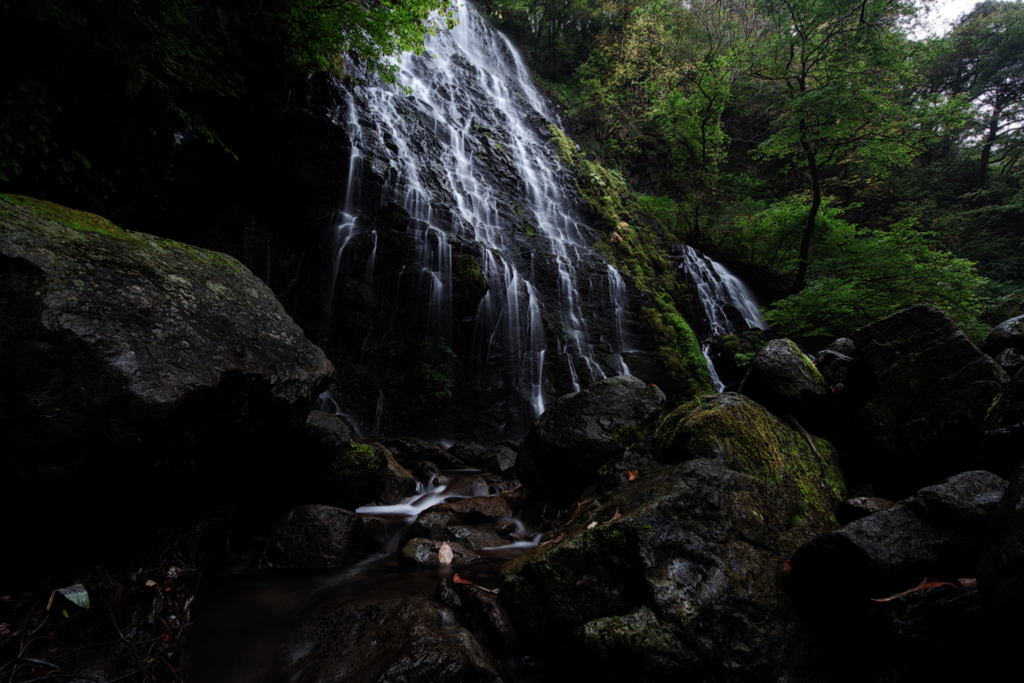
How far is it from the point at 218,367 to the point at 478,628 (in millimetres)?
2631

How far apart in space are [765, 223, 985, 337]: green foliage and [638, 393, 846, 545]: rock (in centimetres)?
977

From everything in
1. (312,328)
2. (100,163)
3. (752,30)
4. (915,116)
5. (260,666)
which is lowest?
(260,666)

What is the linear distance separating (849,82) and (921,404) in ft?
38.4

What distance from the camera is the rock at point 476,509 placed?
16.0 ft

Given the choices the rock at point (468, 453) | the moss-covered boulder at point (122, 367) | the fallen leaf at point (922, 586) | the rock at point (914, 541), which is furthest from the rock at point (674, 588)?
the rock at point (468, 453)

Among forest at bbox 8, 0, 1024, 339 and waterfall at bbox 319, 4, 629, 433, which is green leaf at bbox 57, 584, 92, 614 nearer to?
forest at bbox 8, 0, 1024, 339

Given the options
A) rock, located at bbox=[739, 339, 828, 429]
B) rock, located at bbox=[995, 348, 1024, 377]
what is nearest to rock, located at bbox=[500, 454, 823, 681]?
rock, located at bbox=[739, 339, 828, 429]

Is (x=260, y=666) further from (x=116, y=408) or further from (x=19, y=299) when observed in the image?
(x=19, y=299)

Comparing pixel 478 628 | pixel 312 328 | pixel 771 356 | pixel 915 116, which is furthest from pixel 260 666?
pixel 915 116

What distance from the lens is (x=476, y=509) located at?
4965 millimetres

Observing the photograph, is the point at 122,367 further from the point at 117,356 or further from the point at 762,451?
the point at 762,451

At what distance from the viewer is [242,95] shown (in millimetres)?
7824

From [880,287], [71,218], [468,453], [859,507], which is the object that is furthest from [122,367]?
[880,287]

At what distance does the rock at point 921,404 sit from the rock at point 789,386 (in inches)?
14.3
